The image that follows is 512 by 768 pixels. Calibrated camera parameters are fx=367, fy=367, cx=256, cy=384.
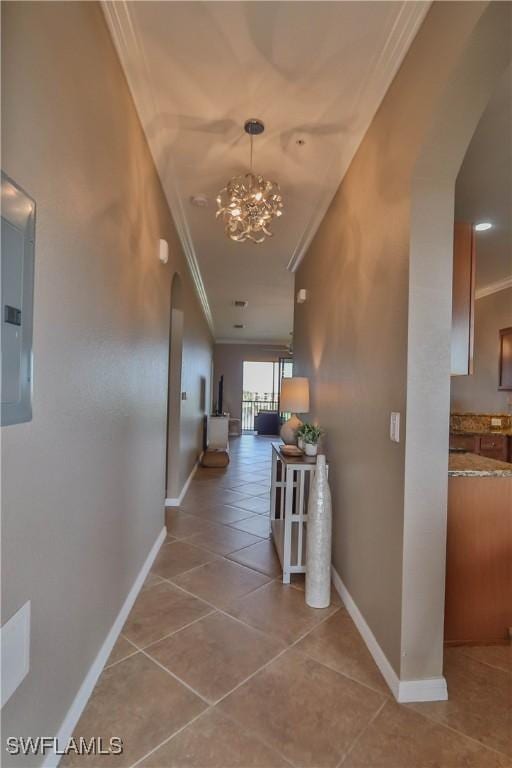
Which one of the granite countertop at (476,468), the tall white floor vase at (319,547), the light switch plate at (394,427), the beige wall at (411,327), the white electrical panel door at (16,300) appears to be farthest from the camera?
the tall white floor vase at (319,547)

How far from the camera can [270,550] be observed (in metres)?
2.93

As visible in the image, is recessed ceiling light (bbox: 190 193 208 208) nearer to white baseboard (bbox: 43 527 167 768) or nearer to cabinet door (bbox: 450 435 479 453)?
white baseboard (bbox: 43 527 167 768)

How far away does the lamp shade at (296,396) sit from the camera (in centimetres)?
307

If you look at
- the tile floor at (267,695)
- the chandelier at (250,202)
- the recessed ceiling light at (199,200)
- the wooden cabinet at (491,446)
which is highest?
the recessed ceiling light at (199,200)

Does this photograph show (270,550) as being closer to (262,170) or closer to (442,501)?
(442,501)

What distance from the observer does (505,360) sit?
4590 millimetres

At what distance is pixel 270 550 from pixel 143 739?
1725mm

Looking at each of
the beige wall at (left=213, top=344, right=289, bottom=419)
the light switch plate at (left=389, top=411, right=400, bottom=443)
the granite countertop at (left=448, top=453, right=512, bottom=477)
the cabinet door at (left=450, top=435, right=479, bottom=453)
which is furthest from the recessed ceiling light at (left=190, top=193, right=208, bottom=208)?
the beige wall at (left=213, top=344, right=289, bottom=419)

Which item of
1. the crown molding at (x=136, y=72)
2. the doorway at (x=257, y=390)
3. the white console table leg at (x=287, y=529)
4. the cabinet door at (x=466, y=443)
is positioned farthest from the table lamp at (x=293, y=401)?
the doorway at (x=257, y=390)

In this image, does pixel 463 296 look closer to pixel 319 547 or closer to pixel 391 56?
pixel 391 56

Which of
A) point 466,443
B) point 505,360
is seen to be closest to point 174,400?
point 466,443

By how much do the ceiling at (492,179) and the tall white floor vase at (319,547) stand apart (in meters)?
2.08

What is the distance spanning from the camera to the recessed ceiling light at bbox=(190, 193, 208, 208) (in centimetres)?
288

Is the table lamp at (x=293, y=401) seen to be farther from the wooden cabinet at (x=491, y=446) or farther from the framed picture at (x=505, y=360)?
the framed picture at (x=505, y=360)
